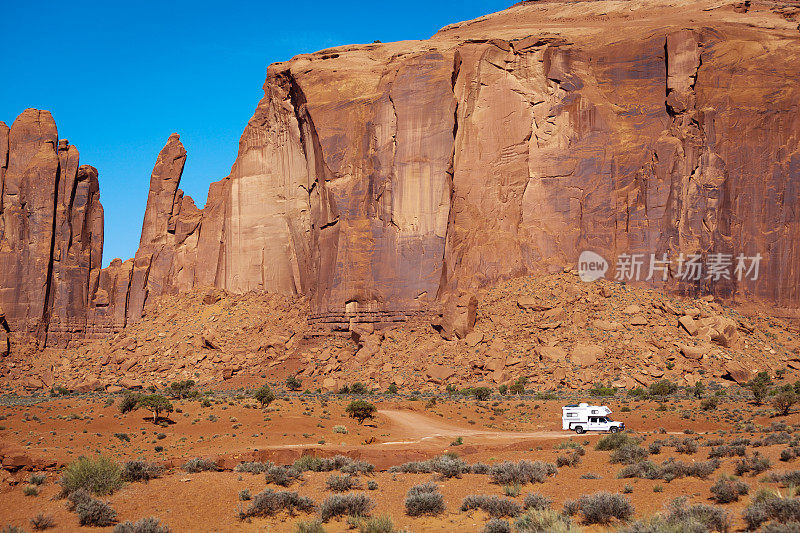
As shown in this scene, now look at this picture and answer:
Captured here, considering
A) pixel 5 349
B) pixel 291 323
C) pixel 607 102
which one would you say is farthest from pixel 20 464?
pixel 5 349

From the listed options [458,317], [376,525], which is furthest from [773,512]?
[458,317]

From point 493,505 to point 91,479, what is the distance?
902cm

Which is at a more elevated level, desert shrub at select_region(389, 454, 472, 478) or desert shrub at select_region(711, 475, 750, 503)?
desert shrub at select_region(711, 475, 750, 503)

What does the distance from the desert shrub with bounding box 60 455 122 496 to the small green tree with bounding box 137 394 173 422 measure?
1543cm

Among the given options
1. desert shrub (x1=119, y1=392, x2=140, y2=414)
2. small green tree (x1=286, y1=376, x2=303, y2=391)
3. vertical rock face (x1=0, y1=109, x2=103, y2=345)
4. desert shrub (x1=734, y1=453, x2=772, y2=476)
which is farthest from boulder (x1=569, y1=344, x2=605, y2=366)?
vertical rock face (x1=0, y1=109, x2=103, y2=345)

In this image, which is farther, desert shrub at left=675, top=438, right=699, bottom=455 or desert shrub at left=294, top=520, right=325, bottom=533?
desert shrub at left=675, top=438, right=699, bottom=455

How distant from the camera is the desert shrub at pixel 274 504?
1446 cm

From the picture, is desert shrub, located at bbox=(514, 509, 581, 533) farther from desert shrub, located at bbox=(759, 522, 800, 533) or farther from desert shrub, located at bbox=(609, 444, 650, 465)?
desert shrub, located at bbox=(609, 444, 650, 465)

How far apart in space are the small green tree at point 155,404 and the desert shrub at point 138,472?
1406 centimetres

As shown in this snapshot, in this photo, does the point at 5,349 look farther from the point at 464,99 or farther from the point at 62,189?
the point at 464,99

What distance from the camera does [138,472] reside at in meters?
17.9

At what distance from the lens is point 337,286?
5847 centimetres

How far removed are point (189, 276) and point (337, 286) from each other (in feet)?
83.7

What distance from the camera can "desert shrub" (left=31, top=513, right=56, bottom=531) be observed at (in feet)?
44.7
